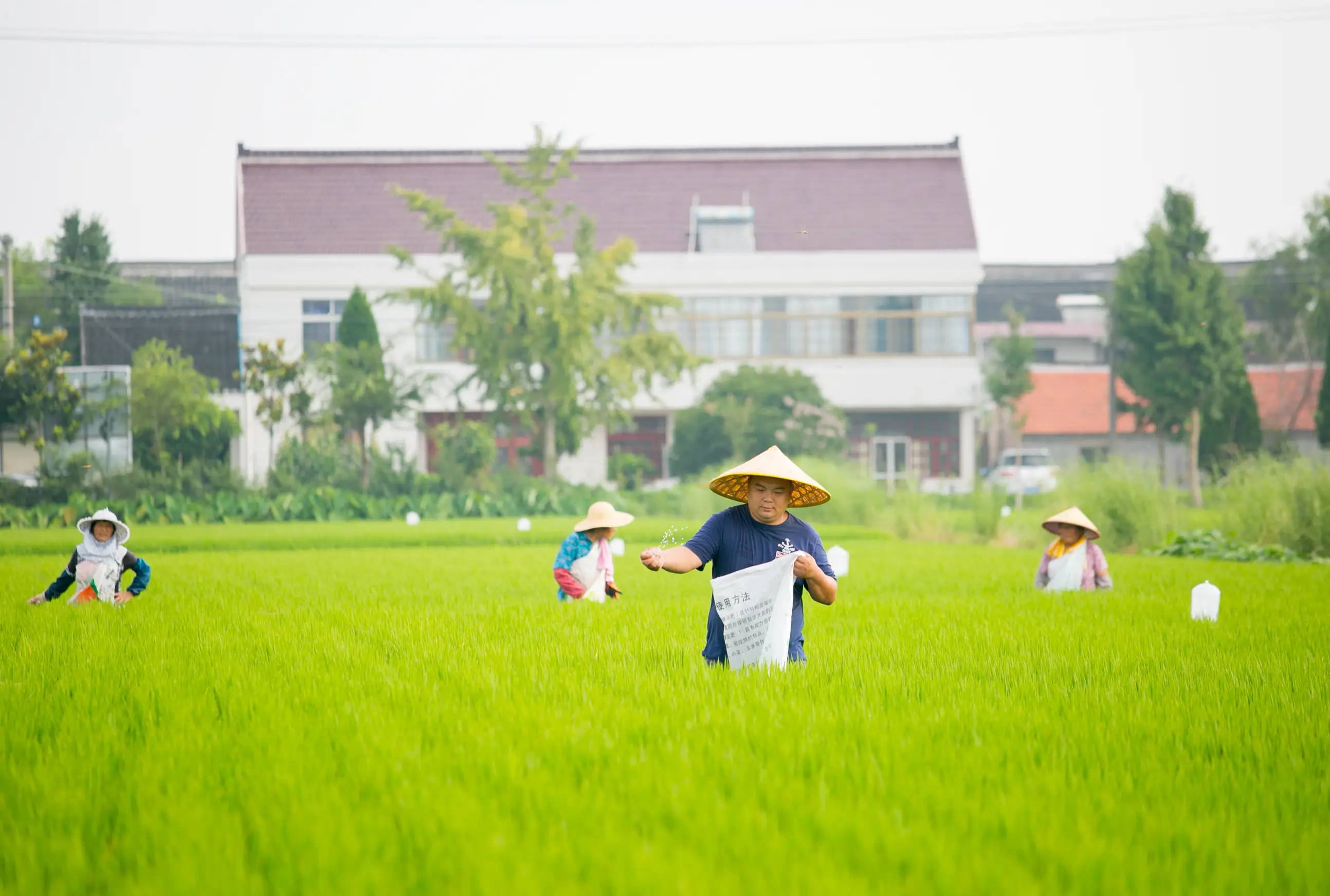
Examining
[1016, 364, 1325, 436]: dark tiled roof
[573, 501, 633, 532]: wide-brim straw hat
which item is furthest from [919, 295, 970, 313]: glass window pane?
[573, 501, 633, 532]: wide-brim straw hat

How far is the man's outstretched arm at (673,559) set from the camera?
18.2 ft

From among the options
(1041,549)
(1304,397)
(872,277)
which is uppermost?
(872,277)

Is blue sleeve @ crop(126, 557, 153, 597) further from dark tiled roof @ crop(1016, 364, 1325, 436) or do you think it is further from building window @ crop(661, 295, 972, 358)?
dark tiled roof @ crop(1016, 364, 1325, 436)

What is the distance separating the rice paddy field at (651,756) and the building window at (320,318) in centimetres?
3053

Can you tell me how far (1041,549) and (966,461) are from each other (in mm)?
21077

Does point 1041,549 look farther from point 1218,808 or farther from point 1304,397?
point 1304,397

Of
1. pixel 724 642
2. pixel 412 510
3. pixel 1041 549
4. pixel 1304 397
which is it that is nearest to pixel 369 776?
pixel 724 642

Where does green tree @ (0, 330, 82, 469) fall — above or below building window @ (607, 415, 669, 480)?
above

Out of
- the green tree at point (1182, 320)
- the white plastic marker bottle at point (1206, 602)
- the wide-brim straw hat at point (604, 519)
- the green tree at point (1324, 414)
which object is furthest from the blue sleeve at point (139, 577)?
the green tree at point (1324, 414)

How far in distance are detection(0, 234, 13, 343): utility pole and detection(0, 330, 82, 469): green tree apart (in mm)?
431

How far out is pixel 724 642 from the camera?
6.44 metres

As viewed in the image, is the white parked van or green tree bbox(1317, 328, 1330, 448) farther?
the white parked van

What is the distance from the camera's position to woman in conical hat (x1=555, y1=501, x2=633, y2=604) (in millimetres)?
9883

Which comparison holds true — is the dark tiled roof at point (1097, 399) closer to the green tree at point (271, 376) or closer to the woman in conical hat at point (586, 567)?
the green tree at point (271, 376)
